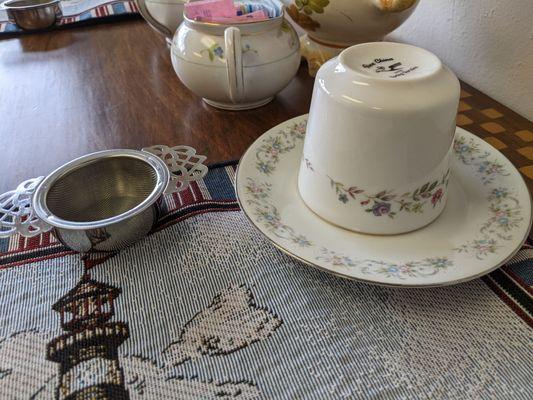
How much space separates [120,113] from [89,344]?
379 millimetres

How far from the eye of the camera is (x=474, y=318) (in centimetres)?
34

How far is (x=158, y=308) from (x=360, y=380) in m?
0.16

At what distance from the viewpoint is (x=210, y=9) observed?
0.58 meters

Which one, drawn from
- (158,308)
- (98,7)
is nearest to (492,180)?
(158,308)

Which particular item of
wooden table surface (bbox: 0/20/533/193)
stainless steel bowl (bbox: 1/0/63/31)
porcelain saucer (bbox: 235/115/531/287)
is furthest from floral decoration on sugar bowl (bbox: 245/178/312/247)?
stainless steel bowl (bbox: 1/0/63/31)

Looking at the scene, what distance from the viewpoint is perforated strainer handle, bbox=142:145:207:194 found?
0.44 metres

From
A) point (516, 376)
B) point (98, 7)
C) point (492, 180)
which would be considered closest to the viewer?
point (516, 376)

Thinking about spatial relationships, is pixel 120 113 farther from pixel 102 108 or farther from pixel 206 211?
pixel 206 211

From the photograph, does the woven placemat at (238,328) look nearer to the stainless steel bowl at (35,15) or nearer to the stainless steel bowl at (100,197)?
the stainless steel bowl at (100,197)

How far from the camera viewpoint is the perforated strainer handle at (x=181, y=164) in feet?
1.45

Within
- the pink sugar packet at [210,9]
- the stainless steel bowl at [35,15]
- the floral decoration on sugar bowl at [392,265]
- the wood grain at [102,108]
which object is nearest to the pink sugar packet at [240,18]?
the pink sugar packet at [210,9]

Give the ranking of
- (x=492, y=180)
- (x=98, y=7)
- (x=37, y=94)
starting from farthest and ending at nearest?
(x=98, y=7), (x=37, y=94), (x=492, y=180)

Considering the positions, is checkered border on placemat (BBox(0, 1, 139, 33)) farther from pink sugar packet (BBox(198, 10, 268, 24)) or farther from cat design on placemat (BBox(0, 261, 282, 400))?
cat design on placemat (BBox(0, 261, 282, 400))

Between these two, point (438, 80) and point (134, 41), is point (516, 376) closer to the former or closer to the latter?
point (438, 80)
